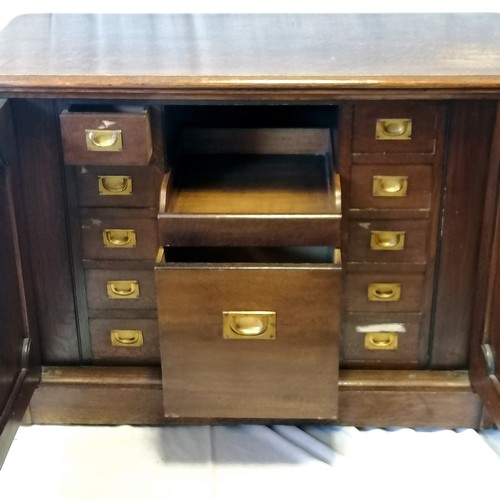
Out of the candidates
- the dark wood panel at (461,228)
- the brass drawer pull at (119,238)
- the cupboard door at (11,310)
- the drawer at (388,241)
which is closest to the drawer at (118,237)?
the brass drawer pull at (119,238)

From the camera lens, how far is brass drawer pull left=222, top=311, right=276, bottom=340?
4.37 feet

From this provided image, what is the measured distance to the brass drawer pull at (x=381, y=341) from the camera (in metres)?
1.56

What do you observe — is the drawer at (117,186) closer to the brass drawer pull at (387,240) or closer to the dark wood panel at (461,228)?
the brass drawer pull at (387,240)

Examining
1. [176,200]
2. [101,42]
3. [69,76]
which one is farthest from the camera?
[101,42]

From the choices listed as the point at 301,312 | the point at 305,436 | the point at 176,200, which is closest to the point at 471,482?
the point at 305,436

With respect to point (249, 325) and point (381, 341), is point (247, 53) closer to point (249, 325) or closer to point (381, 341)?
point (249, 325)

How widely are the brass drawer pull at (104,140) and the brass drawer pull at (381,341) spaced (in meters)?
0.57

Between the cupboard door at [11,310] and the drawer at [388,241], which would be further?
the drawer at [388,241]

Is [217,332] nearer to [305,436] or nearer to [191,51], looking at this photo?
[305,436]

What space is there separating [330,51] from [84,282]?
1.93ft

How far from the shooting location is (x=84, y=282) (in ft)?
5.05

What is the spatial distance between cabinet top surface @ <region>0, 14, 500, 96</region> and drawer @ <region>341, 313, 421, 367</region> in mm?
450
